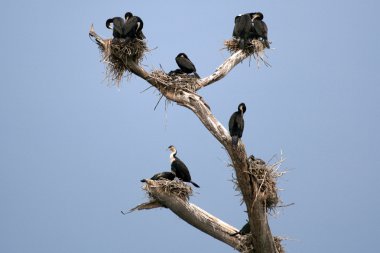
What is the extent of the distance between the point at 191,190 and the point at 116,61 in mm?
1961

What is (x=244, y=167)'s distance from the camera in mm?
9008

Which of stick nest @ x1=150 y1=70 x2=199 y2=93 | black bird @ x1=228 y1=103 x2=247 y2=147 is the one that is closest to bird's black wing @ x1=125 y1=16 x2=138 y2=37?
stick nest @ x1=150 y1=70 x2=199 y2=93

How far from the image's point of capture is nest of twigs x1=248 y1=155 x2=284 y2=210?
29.7 feet

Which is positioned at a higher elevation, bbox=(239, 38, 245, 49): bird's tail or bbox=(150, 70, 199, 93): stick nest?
bbox=(239, 38, 245, 49): bird's tail

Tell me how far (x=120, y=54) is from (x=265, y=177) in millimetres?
2496

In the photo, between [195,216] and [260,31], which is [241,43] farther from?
[195,216]

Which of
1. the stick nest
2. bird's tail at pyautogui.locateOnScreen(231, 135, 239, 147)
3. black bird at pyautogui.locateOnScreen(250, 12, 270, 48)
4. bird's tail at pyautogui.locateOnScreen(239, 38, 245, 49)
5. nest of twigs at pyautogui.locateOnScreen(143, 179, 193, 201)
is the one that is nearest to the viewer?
bird's tail at pyautogui.locateOnScreen(231, 135, 239, 147)

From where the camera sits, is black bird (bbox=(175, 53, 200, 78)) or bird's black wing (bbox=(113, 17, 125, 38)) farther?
black bird (bbox=(175, 53, 200, 78))

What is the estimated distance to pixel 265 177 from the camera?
9.06 meters

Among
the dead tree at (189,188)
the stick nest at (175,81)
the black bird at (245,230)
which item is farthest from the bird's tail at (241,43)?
the black bird at (245,230)

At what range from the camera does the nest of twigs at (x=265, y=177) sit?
9055mm

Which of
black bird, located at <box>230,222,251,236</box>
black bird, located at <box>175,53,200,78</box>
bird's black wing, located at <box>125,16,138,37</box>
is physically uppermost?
bird's black wing, located at <box>125,16,138,37</box>

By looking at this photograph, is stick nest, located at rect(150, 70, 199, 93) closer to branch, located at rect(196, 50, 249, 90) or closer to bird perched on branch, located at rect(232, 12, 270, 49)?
branch, located at rect(196, 50, 249, 90)

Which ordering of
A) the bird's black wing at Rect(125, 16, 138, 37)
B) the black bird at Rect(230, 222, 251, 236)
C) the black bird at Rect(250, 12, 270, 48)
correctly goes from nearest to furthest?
the black bird at Rect(230, 222, 251, 236) → the bird's black wing at Rect(125, 16, 138, 37) → the black bird at Rect(250, 12, 270, 48)
